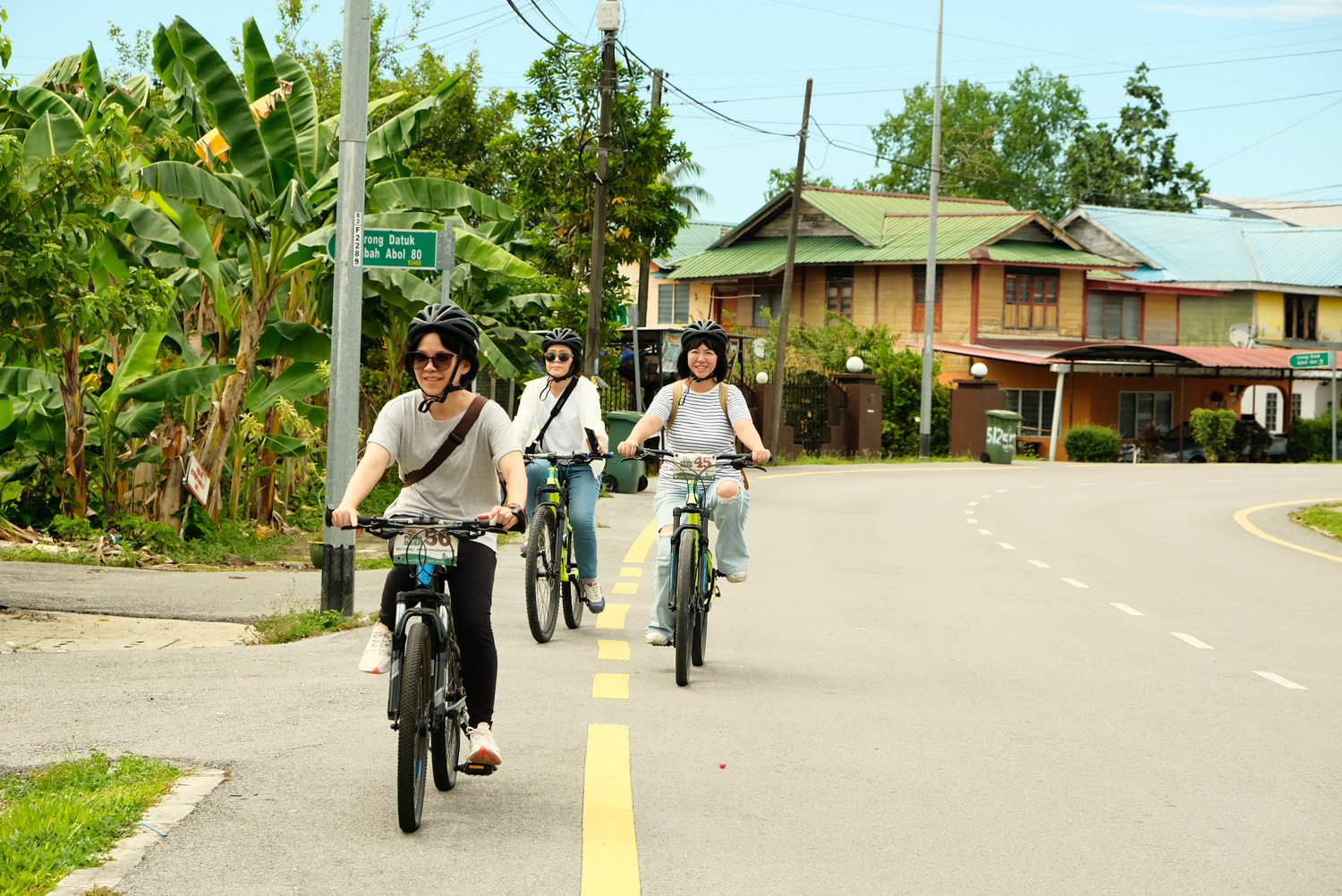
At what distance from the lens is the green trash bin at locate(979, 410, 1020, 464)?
3975 centimetres

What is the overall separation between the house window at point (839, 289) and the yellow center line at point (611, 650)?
43021 mm

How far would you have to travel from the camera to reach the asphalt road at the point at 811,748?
15.3 ft

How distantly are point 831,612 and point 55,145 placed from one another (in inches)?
283

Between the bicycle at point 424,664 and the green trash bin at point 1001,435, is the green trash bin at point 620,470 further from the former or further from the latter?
the green trash bin at point 1001,435

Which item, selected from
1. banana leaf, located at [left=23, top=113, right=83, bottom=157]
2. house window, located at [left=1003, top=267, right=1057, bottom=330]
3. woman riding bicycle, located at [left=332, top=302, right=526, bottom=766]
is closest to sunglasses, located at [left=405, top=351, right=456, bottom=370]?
woman riding bicycle, located at [left=332, top=302, right=526, bottom=766]

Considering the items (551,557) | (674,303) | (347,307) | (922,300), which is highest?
(674,303)

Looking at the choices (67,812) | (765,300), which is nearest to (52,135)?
(67,812)

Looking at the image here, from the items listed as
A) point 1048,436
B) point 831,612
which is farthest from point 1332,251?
point 831,612

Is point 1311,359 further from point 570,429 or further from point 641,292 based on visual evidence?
point 570,429

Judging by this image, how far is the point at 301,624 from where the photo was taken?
8805mm

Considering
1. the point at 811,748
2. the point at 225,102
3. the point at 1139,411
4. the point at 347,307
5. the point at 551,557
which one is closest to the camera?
the point at 811,748

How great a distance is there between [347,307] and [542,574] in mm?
2132

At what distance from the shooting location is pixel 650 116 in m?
24.7

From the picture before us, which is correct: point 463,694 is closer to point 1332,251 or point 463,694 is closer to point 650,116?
point 650,116
